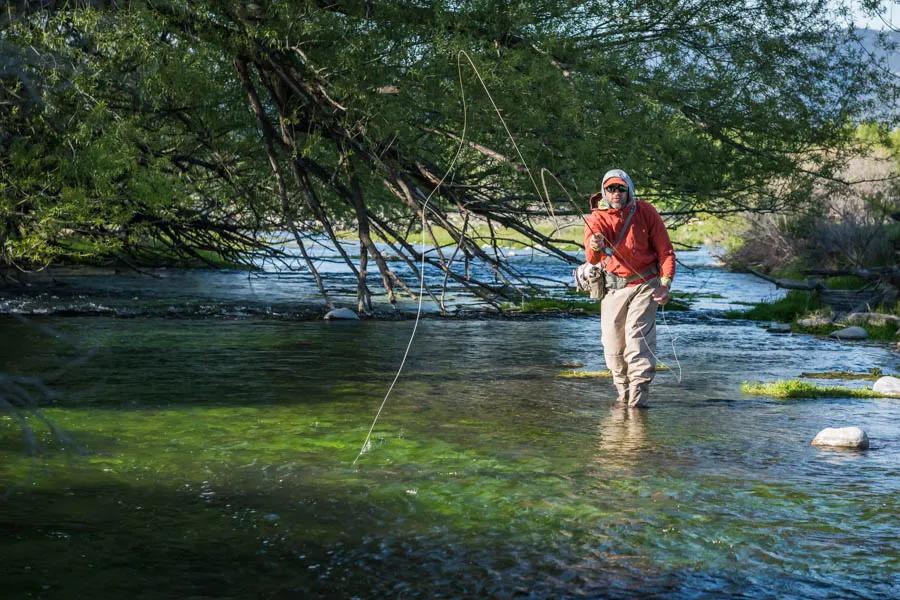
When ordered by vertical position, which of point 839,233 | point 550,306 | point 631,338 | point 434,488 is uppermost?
point 839,233

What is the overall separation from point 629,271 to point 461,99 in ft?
13.0

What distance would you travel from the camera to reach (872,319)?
1653 centimetres

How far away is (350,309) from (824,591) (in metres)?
13.4

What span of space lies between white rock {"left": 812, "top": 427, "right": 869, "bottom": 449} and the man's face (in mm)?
2425

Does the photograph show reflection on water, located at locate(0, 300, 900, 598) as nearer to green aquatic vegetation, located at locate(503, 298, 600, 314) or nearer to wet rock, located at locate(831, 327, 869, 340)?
wet rock, located at locate(831, 327, 869, 340)

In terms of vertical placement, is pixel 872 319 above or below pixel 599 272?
below

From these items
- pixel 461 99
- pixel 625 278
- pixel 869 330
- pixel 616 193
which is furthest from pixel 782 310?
pixel 616 193

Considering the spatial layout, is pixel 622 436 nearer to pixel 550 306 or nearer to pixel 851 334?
pixel 851 334

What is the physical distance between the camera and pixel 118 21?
11719 millimetres

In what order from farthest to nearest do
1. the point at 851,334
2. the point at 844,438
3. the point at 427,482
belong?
the point at 851,334 < the point at 844,438 < the point at 427,482

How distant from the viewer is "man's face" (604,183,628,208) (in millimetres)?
9164

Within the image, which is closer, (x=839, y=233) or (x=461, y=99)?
(x=461, y=99)

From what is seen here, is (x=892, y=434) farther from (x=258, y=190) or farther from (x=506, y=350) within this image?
(x=258, y=190)

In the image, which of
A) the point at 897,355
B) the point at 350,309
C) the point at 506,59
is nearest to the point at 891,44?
the point at 897,355
